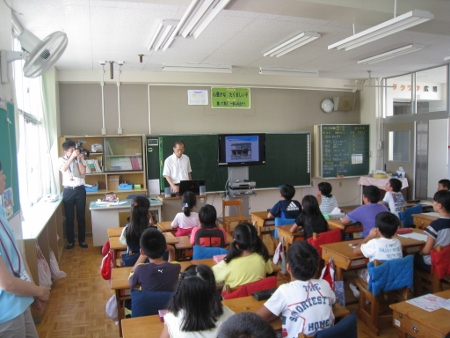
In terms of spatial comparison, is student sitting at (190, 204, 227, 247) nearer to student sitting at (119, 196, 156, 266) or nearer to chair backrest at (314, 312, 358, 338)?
student sitting at (119, 196, 156, 266)

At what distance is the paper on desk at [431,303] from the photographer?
2109mm

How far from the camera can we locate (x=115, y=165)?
646 centimetres

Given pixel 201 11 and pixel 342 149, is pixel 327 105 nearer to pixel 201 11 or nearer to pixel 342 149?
pixel 342 149

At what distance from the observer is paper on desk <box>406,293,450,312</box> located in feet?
6.92

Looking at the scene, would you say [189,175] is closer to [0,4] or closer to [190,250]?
[190,250]

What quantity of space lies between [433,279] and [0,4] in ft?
14.2

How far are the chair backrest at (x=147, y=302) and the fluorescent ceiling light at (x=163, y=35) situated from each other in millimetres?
2983

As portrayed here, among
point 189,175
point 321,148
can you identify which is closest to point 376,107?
point 321,148

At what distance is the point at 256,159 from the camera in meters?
7.36

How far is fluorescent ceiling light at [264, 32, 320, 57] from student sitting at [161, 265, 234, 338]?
3876 millimetres

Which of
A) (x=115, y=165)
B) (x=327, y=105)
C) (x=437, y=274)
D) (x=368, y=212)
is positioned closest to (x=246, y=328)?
(x=437, y=274)

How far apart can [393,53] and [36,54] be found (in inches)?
196

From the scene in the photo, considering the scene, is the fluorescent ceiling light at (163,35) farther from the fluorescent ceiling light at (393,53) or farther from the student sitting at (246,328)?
the student sitting at (246,328)

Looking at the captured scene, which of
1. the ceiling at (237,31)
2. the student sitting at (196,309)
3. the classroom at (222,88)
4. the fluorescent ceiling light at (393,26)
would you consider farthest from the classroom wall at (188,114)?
the student sitting at (196,309)
